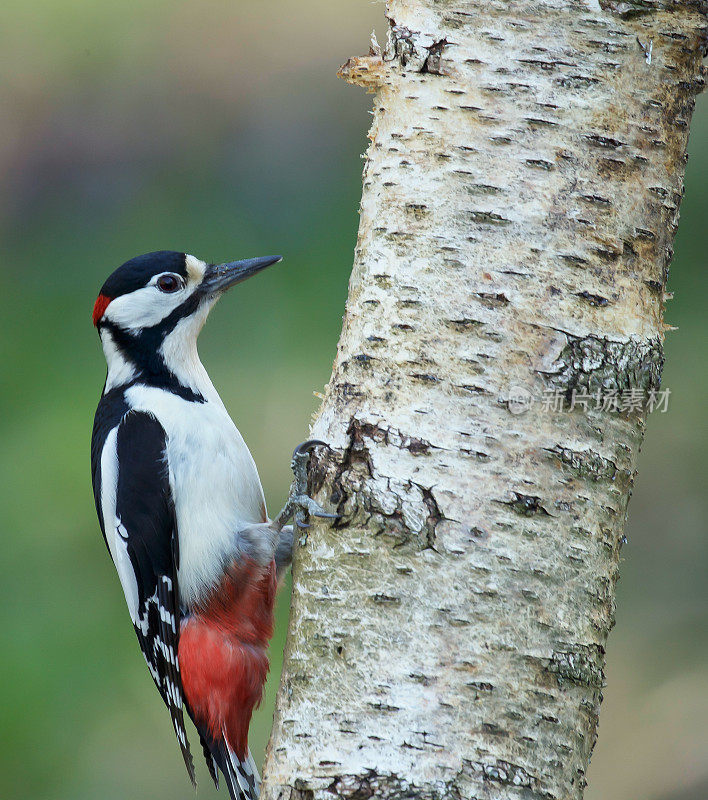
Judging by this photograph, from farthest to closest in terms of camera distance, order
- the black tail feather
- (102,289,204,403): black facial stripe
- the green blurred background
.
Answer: the green blurred background < (102,289,204,403): black facial stripe < the black tail feather

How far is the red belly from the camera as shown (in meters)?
2.45

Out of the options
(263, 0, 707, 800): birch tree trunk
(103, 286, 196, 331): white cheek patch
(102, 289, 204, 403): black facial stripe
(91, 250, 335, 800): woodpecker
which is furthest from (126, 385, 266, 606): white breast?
(263, 0, 707, 800): birch tree trunk

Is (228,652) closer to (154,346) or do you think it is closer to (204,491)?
(204,491)

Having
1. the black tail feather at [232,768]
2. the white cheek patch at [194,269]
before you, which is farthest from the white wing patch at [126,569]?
the white cheek patch at [194,269]

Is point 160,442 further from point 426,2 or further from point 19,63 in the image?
point 19,63

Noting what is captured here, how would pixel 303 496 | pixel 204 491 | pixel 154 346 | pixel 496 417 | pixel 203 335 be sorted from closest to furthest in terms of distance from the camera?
1. pixel 496 417
2. pixel 303 496
3. pixel 204 491
4. pixel 154 346
5. pixel 203 335

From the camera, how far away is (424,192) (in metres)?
1.69

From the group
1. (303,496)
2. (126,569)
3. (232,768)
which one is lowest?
(232,768)

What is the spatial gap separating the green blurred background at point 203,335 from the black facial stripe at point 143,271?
0.79 m

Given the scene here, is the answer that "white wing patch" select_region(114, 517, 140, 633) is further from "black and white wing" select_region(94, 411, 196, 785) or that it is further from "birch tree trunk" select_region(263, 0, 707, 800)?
"birch tree trunk" select_region(263, 0, 707, 800)

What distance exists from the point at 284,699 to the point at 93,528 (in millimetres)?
1711

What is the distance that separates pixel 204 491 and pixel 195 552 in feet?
0.50

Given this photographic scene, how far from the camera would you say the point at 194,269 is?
2.66 m

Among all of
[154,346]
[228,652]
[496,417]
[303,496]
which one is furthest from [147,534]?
[496,417]
